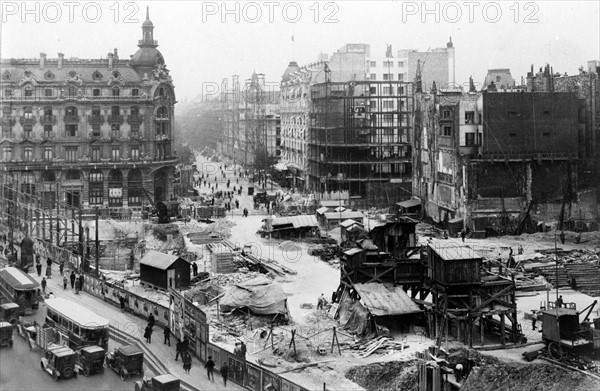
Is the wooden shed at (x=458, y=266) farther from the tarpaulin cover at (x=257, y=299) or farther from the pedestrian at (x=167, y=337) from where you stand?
the pedestrian at (x=167, y=337)

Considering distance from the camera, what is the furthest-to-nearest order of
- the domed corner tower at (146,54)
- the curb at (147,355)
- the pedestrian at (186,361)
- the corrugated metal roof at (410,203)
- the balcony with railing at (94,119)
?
1. the domed corner tower at (146,54)
2. the balcony with railing at (94,119)
3. the corrugated metal roof at (410,203)
4. the pedestrian at (186,361)
5. the curb at (147,355)

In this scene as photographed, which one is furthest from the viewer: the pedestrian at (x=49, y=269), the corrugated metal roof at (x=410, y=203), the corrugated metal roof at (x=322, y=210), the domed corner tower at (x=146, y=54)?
the domed corner tower at (x=146, y=54)

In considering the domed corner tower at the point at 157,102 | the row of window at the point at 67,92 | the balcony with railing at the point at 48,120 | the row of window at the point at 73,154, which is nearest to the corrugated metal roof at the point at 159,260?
the domed corner tower at the point at 157,102

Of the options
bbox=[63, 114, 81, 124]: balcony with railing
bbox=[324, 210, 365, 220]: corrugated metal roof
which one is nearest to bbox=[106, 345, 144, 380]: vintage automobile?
bbox=[324, 210, 365, 220]: corrugated metal roof

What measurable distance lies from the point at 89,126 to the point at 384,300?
57185 mm

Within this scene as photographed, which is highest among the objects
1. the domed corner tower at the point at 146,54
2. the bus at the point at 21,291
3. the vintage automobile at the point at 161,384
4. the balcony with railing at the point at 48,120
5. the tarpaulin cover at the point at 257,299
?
the domed corner tower at the point at 146,54

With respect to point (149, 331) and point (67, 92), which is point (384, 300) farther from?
point (67, 92)

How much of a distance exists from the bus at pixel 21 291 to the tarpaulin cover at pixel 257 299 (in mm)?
10841

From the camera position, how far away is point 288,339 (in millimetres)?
39406

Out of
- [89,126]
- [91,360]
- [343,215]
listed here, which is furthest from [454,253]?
[89,126]

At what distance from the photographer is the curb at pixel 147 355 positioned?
32500 mm

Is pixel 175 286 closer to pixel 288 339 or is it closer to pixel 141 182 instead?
pixel 288 339

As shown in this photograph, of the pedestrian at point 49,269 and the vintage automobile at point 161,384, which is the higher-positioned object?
the pedestrian at point 49,269

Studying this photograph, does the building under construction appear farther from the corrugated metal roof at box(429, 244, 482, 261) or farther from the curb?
the curb
